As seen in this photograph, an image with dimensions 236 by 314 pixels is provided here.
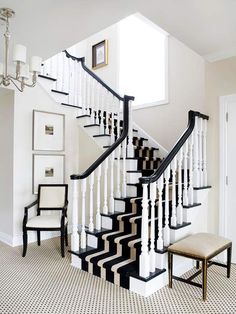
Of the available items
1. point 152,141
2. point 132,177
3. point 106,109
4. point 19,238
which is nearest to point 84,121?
point 106,109

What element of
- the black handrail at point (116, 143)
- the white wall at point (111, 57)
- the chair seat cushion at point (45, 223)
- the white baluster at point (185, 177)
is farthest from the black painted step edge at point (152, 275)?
the white wall at point (111, 57)

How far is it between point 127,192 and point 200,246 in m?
1.43

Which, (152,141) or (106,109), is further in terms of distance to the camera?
(152,141)

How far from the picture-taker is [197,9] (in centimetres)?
246

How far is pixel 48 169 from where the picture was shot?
14.4 ft

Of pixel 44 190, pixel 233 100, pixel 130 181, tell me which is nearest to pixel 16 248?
pixel 44 190

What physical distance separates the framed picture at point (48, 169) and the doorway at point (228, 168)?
254cm

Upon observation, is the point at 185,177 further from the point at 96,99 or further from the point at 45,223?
the point at 96,99

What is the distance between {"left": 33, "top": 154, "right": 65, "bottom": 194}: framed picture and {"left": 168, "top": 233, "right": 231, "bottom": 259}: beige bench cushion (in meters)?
2.43

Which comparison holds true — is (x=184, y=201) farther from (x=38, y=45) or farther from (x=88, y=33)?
(x=38, y=45)

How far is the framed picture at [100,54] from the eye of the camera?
6164mm

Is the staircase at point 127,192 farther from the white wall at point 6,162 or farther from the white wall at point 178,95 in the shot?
the white wall at point 6,162

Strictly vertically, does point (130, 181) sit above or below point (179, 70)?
below

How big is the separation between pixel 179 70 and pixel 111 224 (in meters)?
2.99
